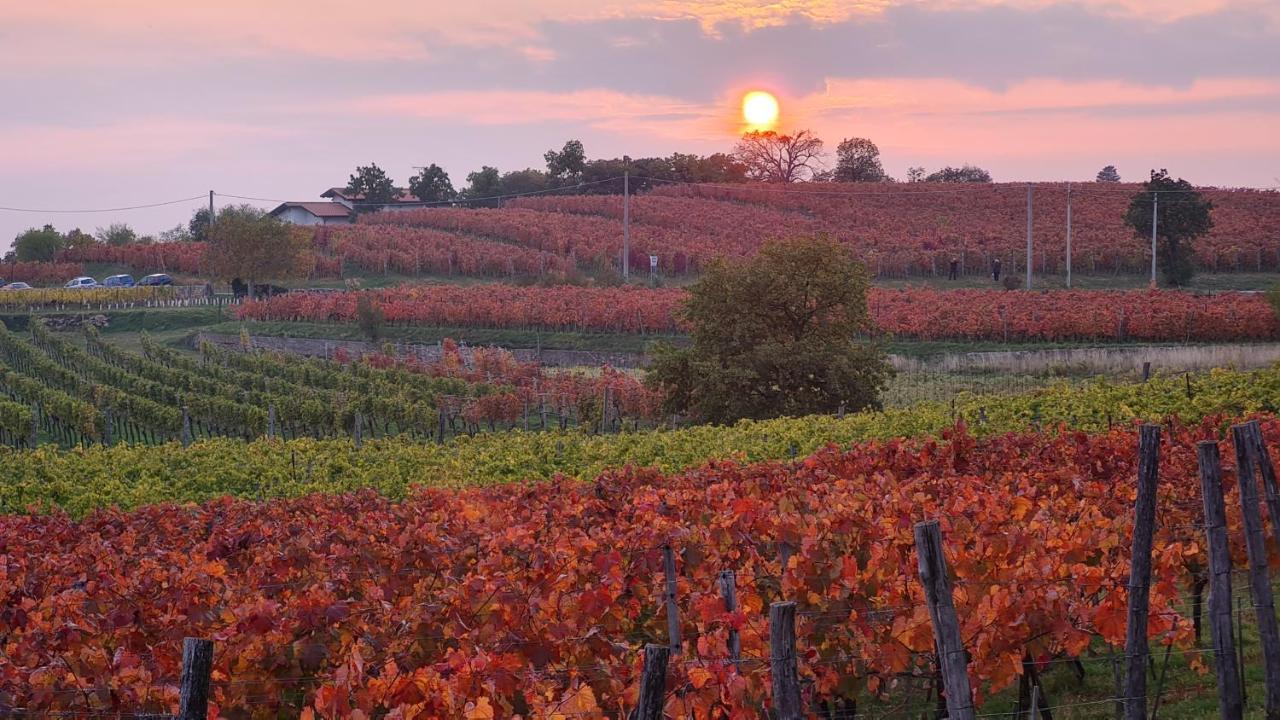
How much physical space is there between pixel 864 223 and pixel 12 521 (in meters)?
84.9

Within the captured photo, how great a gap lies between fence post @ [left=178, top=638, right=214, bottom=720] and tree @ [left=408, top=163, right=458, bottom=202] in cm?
12264

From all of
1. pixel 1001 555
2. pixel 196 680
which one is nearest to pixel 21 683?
pixel 196 680

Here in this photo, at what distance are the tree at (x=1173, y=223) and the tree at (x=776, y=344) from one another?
35926mm

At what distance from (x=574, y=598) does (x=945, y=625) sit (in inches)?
104

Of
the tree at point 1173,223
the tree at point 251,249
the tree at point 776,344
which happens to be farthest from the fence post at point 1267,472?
the tree at point 251,249

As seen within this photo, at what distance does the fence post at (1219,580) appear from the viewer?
25.8 ft

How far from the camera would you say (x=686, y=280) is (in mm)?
77125

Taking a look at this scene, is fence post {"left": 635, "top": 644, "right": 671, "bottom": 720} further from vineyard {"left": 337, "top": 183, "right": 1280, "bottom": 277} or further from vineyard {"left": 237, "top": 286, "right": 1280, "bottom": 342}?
vineyard {"left": 337, "top": 183, "right": 1280, "bottom": 277}

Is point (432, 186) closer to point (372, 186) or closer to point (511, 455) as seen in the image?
point (372, 186)

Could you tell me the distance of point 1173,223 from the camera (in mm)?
65688

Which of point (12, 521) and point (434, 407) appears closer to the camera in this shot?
point (12, 521)

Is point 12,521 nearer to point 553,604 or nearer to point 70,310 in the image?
point 553,604

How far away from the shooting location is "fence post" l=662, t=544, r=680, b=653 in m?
7.84

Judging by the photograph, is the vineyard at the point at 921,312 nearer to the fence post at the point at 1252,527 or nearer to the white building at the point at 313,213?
the fence post at the point at 1252,527
